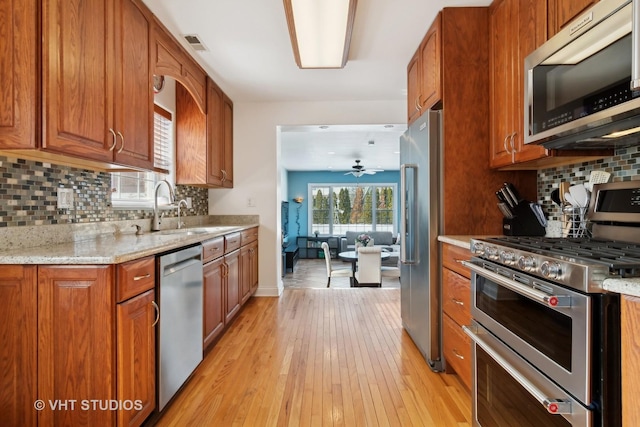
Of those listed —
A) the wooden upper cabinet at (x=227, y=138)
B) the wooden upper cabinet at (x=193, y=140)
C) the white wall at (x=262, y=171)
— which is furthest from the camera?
the white wall at (x=262, y=171)

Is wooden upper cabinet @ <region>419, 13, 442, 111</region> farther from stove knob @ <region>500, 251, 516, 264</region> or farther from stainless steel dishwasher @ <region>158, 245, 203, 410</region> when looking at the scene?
stainless steel dishwasher @ <region>158, 245, 203, 410</region>

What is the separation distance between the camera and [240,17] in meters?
2.33

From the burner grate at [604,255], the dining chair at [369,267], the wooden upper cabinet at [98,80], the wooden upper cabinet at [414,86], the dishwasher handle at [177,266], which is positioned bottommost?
the dining chair at [369,267]

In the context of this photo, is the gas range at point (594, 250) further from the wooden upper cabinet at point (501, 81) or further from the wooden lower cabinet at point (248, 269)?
the wooden lower cabinet at point (248, 269)

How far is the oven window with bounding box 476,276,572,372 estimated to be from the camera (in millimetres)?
1049

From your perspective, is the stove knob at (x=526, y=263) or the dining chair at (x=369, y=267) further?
the dining chair at (x=369, y=267)

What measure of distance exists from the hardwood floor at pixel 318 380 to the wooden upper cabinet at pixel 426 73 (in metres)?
1.90

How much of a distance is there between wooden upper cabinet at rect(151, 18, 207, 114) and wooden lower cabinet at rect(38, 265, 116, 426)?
1.61m

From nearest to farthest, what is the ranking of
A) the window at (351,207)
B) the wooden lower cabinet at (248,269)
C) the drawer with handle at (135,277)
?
the drawer with handle at (135,277) < the wooden lower cabinet at (248,269) < the window at (351,207)

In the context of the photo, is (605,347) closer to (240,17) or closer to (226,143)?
(240,17)

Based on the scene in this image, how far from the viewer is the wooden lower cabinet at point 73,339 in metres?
1.36

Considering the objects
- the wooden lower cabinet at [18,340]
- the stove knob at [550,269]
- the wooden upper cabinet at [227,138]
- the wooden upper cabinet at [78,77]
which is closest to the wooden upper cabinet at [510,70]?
the stove knob at [550,269]

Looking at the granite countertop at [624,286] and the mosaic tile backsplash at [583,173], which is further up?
the mosaic tile backsplash at [583,173]

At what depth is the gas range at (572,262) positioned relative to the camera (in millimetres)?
919
